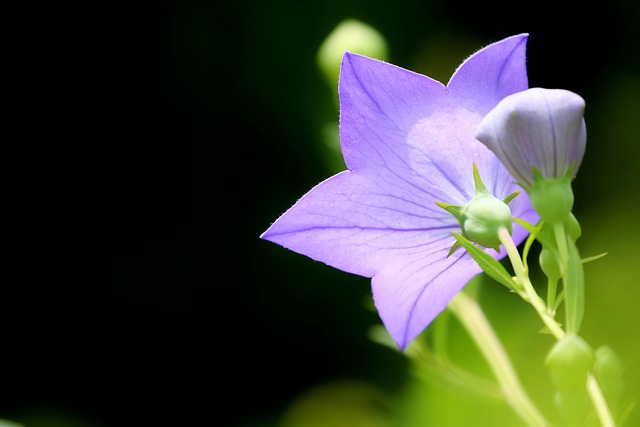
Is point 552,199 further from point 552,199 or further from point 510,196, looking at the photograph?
point 510,196

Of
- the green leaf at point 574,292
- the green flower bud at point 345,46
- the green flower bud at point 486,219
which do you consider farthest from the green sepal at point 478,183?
the green flower bud at point 345,46

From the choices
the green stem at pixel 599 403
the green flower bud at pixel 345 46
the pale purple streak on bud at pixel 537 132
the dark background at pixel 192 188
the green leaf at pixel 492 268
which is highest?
the pale purple streak on bud at pixel 537 132

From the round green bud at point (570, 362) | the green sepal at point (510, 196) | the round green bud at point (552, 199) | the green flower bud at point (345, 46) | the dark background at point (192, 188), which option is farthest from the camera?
the dark background at point (192, 188)

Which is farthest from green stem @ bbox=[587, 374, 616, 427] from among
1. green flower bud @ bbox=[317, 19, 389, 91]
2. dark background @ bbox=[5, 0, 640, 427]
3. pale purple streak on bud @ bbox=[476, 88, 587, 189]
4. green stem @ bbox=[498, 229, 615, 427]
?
dark background @ bbox=[5, 0, 640, 427]

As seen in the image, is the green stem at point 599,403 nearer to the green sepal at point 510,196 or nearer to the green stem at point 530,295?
the green stem at point 530,295

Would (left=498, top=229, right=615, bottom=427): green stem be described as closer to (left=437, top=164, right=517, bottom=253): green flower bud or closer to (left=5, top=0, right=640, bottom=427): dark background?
(left=437, top=164, right=517, bottom=253): green flower bud

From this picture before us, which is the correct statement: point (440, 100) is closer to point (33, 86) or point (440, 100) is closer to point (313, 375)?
point (313, 375)
